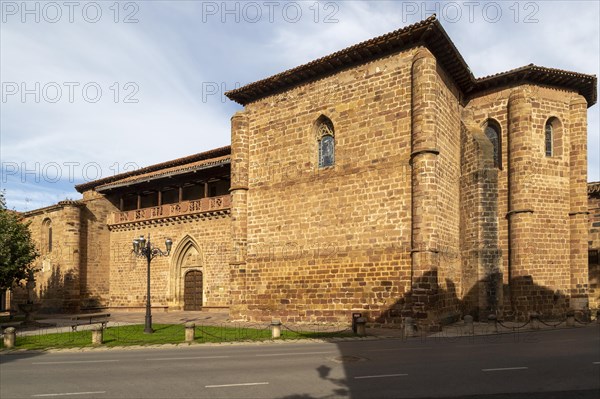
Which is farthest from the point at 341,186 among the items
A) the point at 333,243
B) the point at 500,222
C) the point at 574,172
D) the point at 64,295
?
the point at 64,295

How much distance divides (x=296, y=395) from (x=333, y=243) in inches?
457

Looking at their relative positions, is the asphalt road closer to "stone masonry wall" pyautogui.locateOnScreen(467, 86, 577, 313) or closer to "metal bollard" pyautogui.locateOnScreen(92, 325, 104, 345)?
"metal bollard" pyautogui.locateOnScreen(92, 325, 104, 345)

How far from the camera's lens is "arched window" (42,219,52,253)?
3231 cm

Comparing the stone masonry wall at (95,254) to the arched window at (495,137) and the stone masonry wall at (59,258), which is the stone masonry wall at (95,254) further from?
the arched window at (495,137)

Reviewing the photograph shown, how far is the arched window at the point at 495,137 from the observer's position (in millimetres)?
20500

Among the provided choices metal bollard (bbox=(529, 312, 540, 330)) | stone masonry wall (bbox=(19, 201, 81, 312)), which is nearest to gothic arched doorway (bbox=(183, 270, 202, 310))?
stone masonry wall (bbox=(19, 201, 81, 312))

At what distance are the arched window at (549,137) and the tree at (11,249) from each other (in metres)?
23.5

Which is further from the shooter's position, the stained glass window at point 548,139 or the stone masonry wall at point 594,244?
the stone masonry wall at point 594,244

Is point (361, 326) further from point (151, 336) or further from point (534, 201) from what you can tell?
point (534, 201)

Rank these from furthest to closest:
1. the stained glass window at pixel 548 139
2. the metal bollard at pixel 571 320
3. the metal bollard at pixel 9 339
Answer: the stained glass window at pixel 548 139, the metal bollard at pixel 571 320, the metal bollard at pixel 9 339

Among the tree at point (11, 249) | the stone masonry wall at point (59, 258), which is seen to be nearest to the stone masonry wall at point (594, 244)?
the tree at point (11, 249)

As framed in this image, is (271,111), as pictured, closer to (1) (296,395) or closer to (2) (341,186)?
(2) (341,186)

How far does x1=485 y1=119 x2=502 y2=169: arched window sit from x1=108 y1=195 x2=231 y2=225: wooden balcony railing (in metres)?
13.4

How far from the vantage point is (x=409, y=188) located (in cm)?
1708
